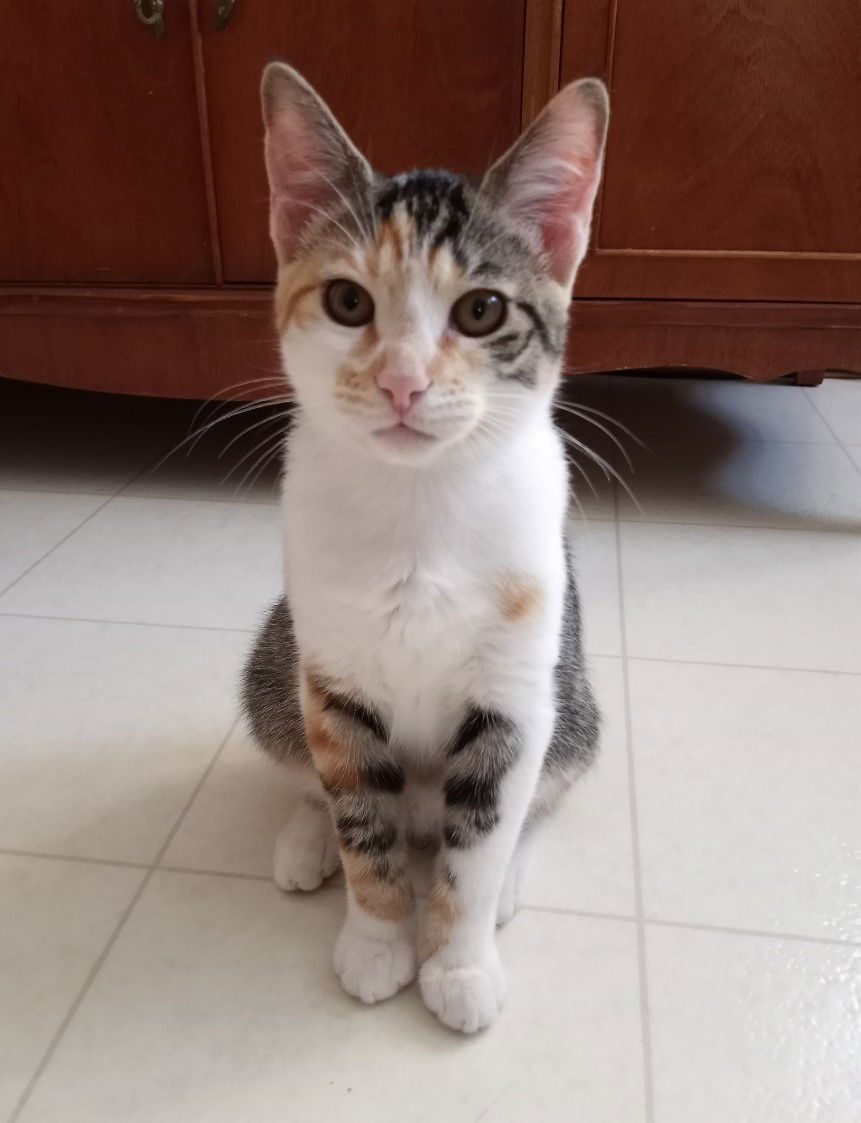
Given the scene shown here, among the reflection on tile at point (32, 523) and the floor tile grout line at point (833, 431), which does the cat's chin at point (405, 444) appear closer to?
the reflection on tile at point (32, 523)

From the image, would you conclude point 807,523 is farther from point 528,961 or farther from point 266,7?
point 266,7

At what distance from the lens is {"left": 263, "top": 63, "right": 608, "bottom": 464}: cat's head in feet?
2.61

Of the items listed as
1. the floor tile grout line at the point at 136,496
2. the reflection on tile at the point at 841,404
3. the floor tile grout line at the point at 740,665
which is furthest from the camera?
the reflection on tile at the point at 841,404

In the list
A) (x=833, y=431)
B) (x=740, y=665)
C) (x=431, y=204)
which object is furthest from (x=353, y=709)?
(x=833, y=431)

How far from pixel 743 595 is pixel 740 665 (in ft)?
0.82

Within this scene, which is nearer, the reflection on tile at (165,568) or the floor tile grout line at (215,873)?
the floor tile grout line at (215,873)

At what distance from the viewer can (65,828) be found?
3.85 ft

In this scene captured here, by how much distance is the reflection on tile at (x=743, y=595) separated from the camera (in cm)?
156

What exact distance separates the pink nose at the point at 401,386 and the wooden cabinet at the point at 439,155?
117cm

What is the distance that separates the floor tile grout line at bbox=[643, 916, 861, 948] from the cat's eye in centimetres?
69

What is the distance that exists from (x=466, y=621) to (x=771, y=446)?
1.85 meters

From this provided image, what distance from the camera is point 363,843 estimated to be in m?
0.96

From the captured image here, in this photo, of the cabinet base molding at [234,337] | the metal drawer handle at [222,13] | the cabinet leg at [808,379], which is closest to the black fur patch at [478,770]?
the cabinet base molding at [234,337]

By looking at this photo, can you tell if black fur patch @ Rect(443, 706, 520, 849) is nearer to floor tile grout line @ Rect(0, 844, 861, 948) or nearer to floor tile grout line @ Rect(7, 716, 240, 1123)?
floor tile grout line @ Rect(0, 844, 861, 948)
